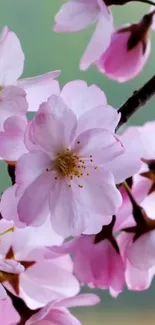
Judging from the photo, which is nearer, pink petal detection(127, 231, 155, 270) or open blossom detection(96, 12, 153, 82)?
pink petal detection(127, 231, 155, 270)

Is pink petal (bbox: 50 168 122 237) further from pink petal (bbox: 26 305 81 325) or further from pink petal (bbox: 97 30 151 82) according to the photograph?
pink petal (bbox: 97 30 151 82)

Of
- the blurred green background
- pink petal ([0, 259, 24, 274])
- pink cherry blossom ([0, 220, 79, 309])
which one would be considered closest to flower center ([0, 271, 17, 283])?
pink cherry blossom ([0, 220, 79, 309])

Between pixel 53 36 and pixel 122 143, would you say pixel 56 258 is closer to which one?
pixel 122 143

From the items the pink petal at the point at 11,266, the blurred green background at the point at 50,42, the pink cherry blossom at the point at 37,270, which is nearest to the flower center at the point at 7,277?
the pink cherry blossom at the point at 37,270

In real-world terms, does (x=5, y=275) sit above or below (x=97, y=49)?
below

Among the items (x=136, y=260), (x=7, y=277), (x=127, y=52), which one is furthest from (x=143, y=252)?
(x=127, y=52)

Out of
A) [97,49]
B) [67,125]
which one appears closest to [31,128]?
[67,125]
